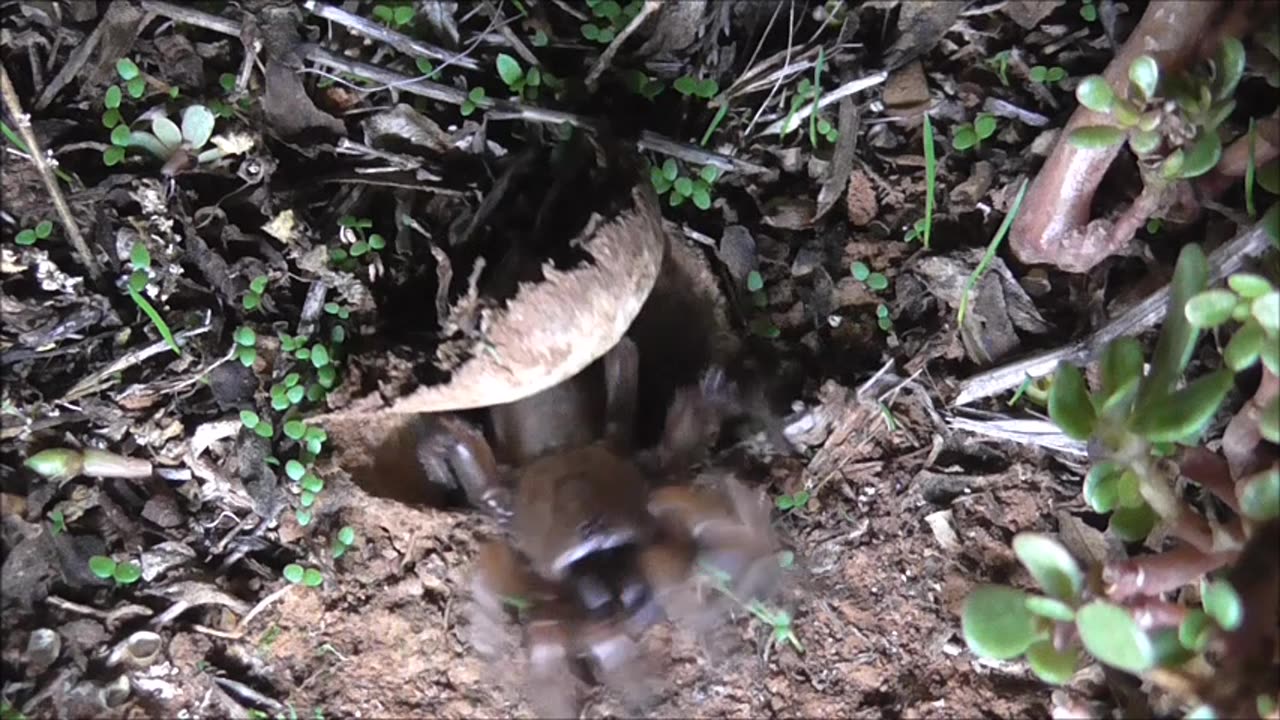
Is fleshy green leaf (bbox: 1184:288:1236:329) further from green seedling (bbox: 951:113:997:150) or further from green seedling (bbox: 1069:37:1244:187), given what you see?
green seedling (bbox: 951:113:997:150)

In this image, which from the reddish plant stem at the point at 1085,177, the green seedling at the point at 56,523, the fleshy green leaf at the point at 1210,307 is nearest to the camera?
the fleshy green leaf at the point at 1210,307

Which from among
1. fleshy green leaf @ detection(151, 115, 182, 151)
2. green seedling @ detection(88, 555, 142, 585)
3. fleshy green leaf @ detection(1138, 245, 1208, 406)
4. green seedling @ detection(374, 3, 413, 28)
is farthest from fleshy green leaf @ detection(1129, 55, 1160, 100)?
green seedling @ detection(88, 555, 142, 585)

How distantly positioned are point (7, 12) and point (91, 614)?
0.91 meters

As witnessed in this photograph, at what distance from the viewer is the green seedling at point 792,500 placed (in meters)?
1.76

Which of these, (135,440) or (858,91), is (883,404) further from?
(135,440)

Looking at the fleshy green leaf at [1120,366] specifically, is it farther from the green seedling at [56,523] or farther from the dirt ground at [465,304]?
the green seedling at [56,523]

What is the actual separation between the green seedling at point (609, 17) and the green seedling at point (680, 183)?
8.8 inches

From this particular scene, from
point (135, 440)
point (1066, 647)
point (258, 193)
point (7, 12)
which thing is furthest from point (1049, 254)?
point (7, 12)

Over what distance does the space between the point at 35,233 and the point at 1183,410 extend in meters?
1.57

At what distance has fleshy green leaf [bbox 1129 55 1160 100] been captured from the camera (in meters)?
1.46

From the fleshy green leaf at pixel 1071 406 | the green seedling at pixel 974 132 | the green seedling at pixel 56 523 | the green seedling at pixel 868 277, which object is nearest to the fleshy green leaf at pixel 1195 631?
the fleshy green leaf at pixel 1071 406

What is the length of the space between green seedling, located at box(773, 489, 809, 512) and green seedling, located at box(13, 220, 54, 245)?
45.0 inches

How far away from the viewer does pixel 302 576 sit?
5.70 ft

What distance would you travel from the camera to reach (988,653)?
1.34m
